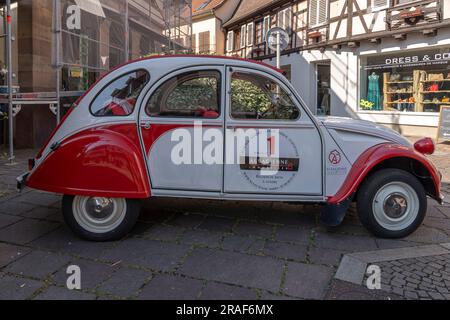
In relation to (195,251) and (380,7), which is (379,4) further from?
(195,251)

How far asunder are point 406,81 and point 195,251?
12.5m

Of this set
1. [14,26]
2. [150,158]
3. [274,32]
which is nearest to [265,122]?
[150,158]

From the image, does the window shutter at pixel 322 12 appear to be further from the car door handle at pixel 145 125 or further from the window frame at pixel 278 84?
the car door handle at pixel 145 125

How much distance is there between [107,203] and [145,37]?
11.0 m

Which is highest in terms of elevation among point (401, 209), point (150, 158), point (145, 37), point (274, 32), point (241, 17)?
point (241, 17)

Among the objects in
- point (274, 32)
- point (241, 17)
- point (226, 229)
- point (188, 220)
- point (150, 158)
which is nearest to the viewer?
point (150, 158)

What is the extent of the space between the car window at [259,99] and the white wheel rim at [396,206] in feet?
3.78

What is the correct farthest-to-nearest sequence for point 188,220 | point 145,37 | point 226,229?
point 145,37
point 188,220
point 226,229

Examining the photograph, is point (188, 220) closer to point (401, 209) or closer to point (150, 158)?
point (150, 158)

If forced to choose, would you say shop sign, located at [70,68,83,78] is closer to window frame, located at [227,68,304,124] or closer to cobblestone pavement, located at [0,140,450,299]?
cobblestone pavement, located at [0,140,450,299]

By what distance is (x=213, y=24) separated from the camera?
31.5 meters

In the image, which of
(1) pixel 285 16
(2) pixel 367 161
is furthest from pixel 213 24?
(2) pixel 367 161

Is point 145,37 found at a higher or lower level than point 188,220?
higher

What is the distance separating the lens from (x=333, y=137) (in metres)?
4.06
